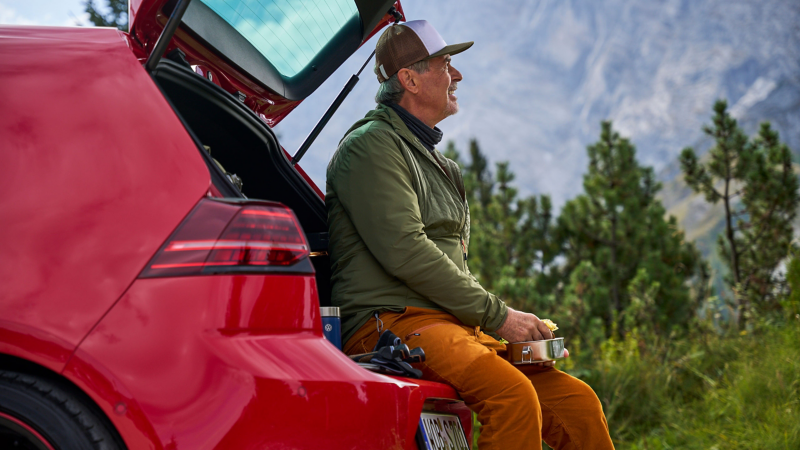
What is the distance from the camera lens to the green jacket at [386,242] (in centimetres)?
209

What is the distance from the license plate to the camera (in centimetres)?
168

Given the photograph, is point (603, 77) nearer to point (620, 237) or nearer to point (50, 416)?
point (620, 237)

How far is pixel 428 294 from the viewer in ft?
7.02

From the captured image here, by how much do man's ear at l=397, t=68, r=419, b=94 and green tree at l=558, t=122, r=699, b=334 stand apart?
9445 mm

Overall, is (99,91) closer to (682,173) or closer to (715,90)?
(682,173)

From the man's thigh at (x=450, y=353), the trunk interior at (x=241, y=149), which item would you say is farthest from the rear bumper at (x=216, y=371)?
the man's thigh at (x=450, y=353)

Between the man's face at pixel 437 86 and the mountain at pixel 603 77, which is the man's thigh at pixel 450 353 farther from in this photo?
the mountain at pixel 603 77

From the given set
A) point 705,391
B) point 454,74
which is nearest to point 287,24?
point 454,74

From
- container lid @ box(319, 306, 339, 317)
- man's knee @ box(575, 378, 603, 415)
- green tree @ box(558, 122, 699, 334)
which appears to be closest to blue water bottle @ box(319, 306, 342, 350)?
container lid @ box(319, 306, 339, 317)

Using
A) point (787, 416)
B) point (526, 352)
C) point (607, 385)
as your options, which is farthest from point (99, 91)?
point (607, 385)

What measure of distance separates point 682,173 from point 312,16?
10.8m

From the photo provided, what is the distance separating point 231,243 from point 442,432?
2.72 ft

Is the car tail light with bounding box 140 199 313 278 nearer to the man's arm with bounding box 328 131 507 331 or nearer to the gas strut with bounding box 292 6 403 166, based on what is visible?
the man's arm with bounding box 328 131 507 331

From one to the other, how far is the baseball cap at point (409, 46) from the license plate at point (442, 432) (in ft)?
4.61
